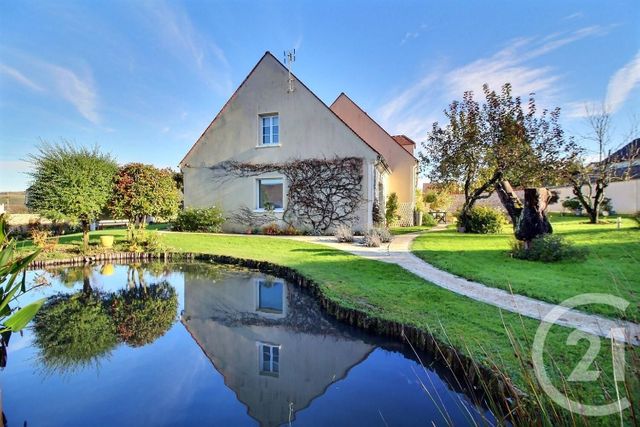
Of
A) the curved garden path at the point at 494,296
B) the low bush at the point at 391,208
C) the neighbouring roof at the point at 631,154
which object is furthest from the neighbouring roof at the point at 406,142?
the curved garden path at the point at 494,296

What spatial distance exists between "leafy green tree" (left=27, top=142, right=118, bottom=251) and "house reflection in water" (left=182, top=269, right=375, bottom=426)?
606 centimetres

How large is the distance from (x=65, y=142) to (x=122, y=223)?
1241 centimetres

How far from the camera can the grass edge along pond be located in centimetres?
218

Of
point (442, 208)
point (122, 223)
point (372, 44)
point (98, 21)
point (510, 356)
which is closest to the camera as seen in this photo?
point (510, 356)

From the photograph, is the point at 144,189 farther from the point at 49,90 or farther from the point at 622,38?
the point at 622,38

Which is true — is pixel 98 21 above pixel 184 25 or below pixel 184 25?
below

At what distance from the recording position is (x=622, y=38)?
11766 millimetres

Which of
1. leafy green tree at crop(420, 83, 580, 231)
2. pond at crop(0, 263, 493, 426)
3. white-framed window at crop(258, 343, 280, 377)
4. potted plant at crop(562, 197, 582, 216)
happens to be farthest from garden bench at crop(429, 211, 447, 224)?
white-framed window at crop(258, 343, 280, 377)

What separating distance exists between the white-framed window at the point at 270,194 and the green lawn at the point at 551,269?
7.44 metres

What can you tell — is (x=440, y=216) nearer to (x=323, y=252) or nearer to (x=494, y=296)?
(x=323, y=252)

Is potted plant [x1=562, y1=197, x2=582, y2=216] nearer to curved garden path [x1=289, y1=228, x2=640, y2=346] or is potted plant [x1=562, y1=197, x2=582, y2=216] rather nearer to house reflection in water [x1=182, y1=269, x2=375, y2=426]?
curved garden path [x1=289, y1=228, x2=640, y2=346]

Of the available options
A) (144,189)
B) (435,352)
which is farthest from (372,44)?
(435,352)
